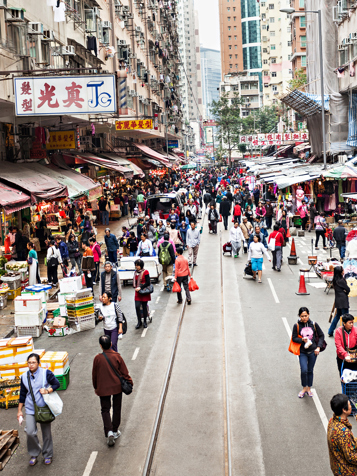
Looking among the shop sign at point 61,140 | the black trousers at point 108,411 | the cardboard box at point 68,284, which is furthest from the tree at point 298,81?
the black trousers at point 108,411

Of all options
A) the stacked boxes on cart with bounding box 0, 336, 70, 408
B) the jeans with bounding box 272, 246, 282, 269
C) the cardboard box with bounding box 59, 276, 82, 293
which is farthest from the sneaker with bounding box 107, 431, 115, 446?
the jeans with bounding box 272, 246, 282, 269

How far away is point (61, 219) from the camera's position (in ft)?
80.8

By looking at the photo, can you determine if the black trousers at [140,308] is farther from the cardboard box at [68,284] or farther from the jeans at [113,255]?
the jeans at [113,255]

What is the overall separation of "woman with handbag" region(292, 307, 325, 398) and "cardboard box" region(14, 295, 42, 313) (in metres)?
6.21

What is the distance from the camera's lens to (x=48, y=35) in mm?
Result: 19734

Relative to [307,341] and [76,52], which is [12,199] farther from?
[76,52]

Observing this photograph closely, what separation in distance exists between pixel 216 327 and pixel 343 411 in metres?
A: 7.23

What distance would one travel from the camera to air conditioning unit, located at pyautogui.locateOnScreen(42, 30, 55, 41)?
18.5 meters

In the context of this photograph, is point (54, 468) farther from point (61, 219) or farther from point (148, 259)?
point (61, 219)

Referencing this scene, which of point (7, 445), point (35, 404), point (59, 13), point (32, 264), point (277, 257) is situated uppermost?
point (59, 13)

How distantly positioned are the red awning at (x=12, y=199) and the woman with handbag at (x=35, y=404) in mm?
8217

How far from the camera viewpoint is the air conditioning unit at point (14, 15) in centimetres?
1572

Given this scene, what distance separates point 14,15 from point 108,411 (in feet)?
40.9

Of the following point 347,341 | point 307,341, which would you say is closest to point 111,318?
point 307,341
